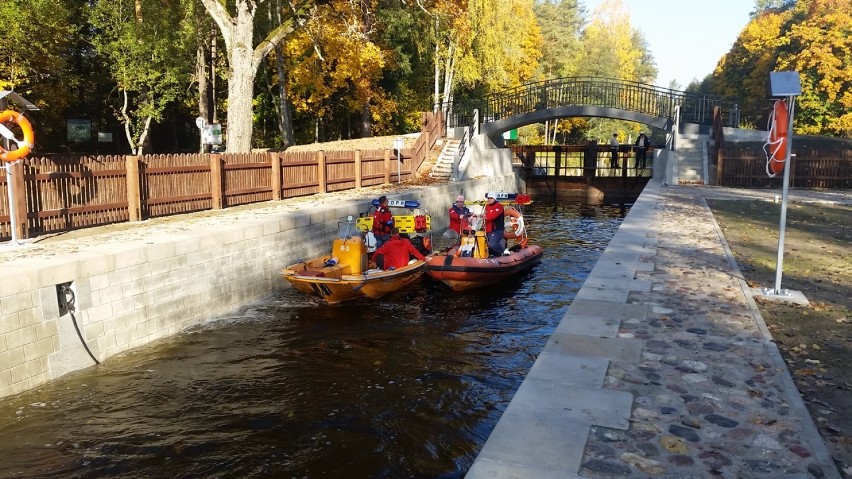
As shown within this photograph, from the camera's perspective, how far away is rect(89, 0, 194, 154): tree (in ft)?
101

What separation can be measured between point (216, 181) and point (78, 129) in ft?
70.3

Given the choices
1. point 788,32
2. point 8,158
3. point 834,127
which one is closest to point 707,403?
point 8,158

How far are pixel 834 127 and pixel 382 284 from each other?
4231 cm

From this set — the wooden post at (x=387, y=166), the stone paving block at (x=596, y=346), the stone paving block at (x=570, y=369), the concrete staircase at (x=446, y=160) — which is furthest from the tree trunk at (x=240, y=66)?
the stone paving block at (x=570, y=369)

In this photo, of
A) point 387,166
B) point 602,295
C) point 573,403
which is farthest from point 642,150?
point 573,403

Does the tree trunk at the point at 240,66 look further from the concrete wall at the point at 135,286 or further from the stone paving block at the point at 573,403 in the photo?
the stone paving block at the point at 573,403

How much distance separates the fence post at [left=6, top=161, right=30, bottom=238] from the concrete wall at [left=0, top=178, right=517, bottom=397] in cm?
139

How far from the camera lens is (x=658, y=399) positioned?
16.6 feet

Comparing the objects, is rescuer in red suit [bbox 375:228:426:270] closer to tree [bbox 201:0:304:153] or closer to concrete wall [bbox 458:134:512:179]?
tree [bbox 201:0:304:153]

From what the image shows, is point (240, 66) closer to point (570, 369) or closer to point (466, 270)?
point (466, 270)

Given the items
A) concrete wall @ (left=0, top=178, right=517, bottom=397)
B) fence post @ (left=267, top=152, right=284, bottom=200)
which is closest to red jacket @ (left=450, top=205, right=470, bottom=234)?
concrete wall @ (left=0, top=178, right=517, bottom=397)

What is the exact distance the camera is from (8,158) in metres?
9.48

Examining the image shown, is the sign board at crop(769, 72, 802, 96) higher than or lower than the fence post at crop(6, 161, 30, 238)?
higher

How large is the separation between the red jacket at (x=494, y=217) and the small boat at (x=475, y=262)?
9.3 inches
